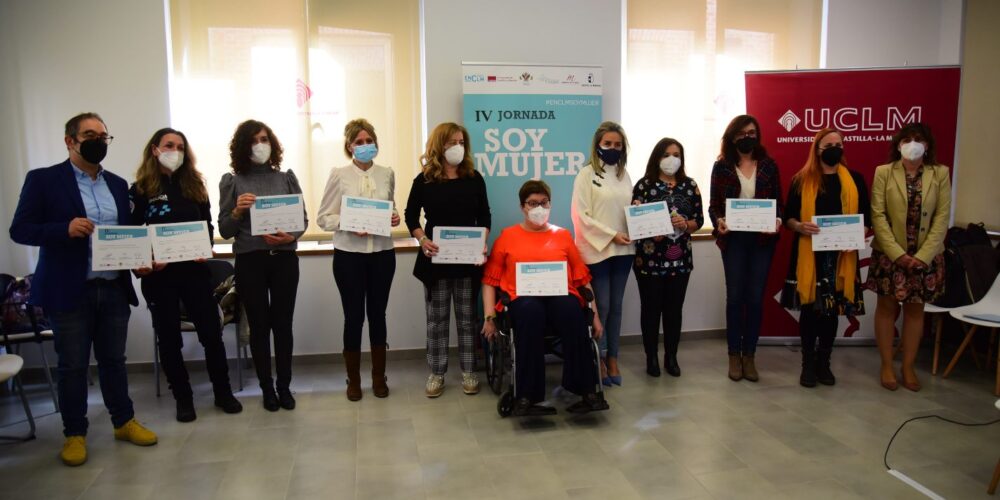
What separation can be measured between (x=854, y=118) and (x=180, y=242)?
4.51 metres

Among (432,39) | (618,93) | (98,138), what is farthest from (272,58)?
(618,93)

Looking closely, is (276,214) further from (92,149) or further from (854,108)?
(854,108)

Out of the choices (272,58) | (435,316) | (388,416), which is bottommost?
(388,416)

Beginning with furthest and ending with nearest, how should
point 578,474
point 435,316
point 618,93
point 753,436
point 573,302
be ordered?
1. point 618,93
2. point 435,316
3. point 573,302
4. point 753,436
5. point 578,474

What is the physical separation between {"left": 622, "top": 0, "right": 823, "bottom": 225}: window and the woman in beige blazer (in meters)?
1.51

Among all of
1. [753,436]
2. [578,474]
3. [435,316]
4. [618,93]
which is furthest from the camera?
[618,93]

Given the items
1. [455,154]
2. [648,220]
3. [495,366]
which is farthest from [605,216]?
[495,366]

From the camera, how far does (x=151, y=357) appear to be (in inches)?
178

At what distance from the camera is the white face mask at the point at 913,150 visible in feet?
12.1

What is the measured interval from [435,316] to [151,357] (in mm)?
2170

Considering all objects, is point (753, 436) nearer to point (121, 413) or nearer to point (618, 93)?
point (618, 93)

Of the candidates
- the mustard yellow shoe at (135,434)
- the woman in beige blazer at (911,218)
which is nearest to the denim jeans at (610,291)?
the woman in beige blazer at (911,218)

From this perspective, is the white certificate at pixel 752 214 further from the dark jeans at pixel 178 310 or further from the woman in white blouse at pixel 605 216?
the dark jeans at pixel 178 310

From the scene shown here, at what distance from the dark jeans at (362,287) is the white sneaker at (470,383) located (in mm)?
574
